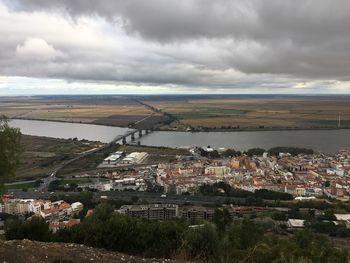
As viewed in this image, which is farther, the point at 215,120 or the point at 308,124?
the point at 215,120

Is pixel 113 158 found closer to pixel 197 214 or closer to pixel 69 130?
pixel 197 214

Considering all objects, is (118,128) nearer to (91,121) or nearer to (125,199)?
(91,121)

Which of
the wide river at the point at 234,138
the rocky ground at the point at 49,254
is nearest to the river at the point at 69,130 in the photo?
the wide river at the point at 234,138

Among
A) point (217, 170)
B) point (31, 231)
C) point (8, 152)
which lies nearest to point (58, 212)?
point (31, 231)

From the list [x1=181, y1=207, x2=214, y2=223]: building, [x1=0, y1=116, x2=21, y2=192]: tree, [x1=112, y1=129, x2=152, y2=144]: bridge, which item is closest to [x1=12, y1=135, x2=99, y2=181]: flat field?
[x1=112, y1=129, x2=152, y2=144]: bridge

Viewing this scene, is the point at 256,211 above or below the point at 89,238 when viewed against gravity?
below

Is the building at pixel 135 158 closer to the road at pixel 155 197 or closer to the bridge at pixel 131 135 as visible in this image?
the bridge at pixel 131 135

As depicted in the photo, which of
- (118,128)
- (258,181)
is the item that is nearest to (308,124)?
(118,128)

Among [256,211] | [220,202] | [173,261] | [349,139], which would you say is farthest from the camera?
[349,139]
